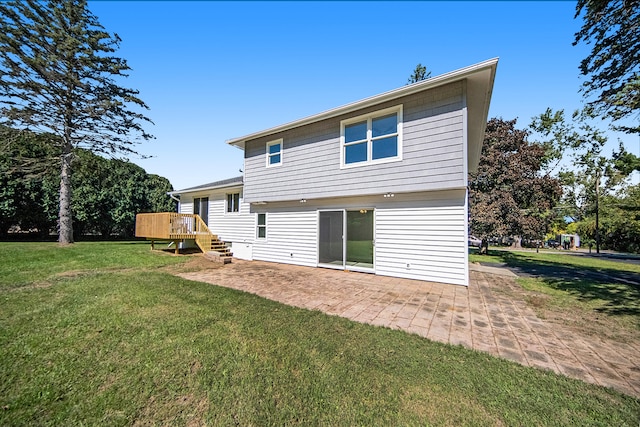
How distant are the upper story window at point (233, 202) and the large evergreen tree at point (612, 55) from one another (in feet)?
43.6

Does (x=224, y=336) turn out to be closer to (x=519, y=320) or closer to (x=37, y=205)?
(x=519, y=320)

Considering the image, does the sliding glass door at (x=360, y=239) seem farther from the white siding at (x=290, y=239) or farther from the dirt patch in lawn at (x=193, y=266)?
the dirt patch in lawn at (x=193, y=266)

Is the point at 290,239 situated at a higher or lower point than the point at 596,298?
higher

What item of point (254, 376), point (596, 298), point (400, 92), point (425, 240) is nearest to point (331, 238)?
point (425, 240)

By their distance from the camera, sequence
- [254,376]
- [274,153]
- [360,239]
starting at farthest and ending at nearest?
1. [274,153]
2. [360,239]
3. [254,376]

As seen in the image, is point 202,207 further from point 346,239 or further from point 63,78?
point 63,78

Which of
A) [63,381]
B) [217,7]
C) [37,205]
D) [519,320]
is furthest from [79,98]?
[519,320]

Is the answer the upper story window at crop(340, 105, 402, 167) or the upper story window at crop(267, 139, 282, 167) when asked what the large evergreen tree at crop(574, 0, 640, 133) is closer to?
the upper story window at crop(340, 105, 402, 167)

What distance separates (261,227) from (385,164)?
588 centimetres

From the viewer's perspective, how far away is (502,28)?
6961mm

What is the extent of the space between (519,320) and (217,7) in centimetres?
1057

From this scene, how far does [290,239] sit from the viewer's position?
9.13 metres

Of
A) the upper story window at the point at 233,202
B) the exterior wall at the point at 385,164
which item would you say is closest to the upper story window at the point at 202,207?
the upper story window at the point at 233,202

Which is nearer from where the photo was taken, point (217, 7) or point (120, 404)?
point (120, 404)
